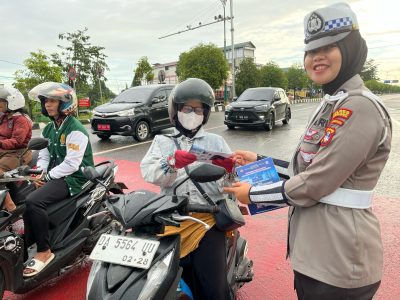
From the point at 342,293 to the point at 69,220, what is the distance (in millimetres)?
2421

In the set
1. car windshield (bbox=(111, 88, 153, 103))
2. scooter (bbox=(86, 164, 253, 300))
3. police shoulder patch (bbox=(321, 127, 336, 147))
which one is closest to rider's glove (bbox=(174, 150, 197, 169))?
scooter (bbox=(86, 164, 253, 300))

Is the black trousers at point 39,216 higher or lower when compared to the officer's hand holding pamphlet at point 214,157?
lower

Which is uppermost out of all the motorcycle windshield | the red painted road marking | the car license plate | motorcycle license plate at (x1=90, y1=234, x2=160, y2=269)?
the motorcycle windshield

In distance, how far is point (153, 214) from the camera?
172cm

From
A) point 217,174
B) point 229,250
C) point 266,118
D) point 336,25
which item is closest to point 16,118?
point 229,250

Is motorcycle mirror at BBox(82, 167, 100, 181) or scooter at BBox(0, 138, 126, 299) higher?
motorcycle mirror at BBox(82, 167, 100, 181)

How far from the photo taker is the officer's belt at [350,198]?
58.9 inches

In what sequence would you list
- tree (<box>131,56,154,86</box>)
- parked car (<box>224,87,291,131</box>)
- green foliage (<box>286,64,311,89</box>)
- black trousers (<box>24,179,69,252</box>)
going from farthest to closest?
1. green foliage (<box>286,64,311,89</box>)
2. tree (<box>131,56,154,86</box>)
3. parked car (<box>224,87,291,131</box>)
4. black trousers (<box>24,179,69,252</box>)

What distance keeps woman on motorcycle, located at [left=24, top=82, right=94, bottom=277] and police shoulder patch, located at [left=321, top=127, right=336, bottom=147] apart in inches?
92.9

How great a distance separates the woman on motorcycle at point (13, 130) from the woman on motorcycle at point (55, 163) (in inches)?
29.0

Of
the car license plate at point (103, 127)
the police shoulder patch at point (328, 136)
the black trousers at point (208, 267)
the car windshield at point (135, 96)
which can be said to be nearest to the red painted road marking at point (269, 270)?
the black trousers at point (208, 267)

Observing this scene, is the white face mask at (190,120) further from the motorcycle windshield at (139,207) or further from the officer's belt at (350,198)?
the officer's belt at (350,198)

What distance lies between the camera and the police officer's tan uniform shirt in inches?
56.1

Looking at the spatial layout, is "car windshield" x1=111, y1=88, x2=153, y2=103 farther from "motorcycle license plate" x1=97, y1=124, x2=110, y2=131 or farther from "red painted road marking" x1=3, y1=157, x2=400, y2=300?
"red painted road marking" x1=3, y1=157, x2=400, y2=300
